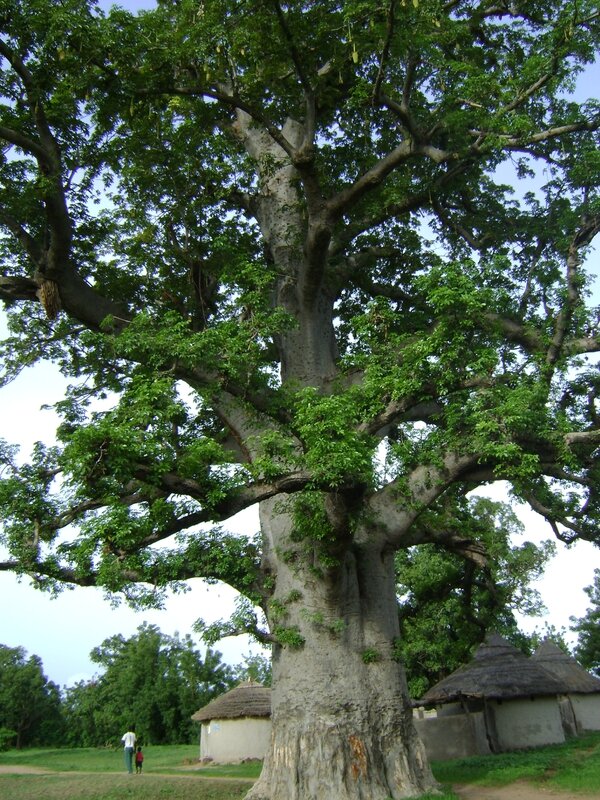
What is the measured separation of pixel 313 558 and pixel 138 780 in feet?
31.7

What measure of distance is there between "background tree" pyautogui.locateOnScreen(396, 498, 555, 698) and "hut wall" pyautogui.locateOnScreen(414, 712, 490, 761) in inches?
54.4

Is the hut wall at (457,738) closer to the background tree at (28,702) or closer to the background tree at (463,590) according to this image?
the background tree at (463,590)

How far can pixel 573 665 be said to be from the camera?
26422 millimetres

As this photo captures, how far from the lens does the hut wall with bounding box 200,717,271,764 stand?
2267 centimetres

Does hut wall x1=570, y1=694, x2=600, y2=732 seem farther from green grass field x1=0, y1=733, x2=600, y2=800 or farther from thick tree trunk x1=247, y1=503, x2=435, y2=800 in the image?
thick tree trunk x1=247, y1=503, x2=435, y2=800

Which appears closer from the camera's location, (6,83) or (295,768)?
(295,768)

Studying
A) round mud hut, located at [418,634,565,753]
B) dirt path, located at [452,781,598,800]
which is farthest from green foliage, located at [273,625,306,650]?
round mud hut, located at [418,634,565,753]

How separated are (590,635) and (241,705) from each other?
64.0 feet

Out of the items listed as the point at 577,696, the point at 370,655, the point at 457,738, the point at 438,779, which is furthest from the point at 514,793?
the point at 577,696

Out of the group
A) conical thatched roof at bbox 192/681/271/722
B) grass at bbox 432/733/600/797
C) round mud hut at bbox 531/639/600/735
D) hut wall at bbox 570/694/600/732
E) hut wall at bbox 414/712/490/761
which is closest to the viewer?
grass at bbox 432/733/600/797

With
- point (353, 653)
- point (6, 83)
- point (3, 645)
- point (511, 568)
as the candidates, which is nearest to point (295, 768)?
point (353, 653)

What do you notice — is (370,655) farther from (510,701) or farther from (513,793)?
(510,701)

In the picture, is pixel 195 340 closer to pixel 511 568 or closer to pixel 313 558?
pixel 313 558

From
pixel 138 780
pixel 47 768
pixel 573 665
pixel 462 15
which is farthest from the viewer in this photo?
pixel 573 665
